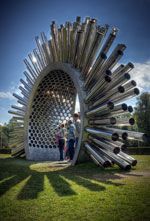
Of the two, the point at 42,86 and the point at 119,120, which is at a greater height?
the point at 42,86

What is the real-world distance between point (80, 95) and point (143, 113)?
40980 mm

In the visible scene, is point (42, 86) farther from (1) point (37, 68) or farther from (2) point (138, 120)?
(2) point (138, 120)

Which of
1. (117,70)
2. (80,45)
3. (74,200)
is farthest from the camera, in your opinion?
(80,45)

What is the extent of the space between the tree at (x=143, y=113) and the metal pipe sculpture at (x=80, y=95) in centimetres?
3351

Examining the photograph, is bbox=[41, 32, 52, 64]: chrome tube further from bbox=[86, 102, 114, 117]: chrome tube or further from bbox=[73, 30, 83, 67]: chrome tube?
bbox=[86, 102, 114, 117]: chrome tube

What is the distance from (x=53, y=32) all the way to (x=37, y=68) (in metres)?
2.69

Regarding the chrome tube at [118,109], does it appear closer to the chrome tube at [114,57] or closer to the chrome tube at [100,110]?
the chrome tube at [100,110]

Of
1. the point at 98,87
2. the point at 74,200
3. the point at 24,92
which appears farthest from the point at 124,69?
the point at 24,92

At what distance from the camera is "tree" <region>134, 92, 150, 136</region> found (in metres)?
45.2

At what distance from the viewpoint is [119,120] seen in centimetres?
895

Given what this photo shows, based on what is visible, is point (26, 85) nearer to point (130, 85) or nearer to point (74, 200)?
point (130, 85)

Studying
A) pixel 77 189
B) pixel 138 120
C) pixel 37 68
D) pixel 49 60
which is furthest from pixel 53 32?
pixel 138 120

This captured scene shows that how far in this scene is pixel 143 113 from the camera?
1886 inches

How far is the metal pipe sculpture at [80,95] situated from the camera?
807cm
